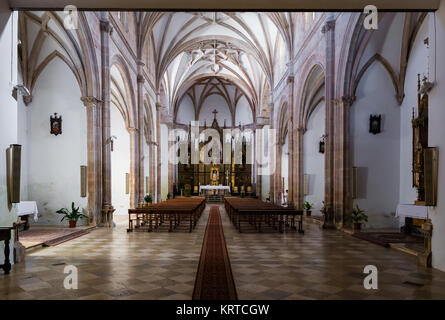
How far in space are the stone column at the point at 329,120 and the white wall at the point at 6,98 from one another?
31.2 ft

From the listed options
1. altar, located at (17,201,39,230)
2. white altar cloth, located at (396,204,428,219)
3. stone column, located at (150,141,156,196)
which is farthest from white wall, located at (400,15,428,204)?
stone column, located at (150,141,156,196)

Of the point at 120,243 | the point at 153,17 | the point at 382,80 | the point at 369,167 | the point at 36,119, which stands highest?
the point at 153,17

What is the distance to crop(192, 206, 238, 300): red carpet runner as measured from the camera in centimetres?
445

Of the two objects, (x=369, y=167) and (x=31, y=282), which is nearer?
(x=31, y=282)

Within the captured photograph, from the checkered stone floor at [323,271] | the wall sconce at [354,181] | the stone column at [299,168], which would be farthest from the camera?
the stone column at [299,168]

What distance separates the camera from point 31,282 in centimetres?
502

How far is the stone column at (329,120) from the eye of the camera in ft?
38.7

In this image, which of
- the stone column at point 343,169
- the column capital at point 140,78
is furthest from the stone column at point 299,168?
the column capital at point 140,78

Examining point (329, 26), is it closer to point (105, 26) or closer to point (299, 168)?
point (299, 168)

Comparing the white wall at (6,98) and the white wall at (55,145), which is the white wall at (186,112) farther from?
the white wall at (6,98)

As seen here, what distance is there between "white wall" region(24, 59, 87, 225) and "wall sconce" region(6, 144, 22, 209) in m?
5.67

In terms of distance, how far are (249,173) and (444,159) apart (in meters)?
29.1
